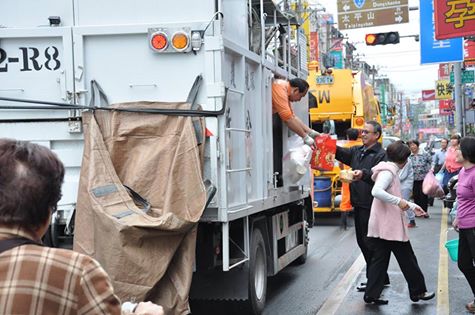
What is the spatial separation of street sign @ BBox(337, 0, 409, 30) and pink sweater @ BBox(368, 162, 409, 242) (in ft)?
39.3

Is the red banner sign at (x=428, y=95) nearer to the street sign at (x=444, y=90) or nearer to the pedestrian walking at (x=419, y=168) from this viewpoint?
the street sign at (x=444, y=90)

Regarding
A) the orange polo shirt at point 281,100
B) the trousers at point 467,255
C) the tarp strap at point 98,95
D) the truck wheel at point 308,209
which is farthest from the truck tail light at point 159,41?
the truck wheel at point 308,209

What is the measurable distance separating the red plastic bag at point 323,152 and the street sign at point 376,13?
11103 millimetres

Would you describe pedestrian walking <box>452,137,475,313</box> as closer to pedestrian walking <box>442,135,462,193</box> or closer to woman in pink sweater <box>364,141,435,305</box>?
woman in pink sweater <box>364,141,435,305</box>

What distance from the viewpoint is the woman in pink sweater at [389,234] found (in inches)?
254

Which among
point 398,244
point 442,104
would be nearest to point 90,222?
point 398,244

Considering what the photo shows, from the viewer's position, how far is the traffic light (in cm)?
1773

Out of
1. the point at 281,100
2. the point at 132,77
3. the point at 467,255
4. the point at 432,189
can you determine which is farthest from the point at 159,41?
the point at 432,189

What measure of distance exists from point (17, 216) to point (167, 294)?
285 cm

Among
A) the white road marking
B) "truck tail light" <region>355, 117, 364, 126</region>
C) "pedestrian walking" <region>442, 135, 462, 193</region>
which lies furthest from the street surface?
"truck tail light" <region>355, 117, 364, 126</region>

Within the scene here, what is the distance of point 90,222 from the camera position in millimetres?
4574

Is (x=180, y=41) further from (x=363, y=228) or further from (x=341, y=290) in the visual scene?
(x=341, y=290)

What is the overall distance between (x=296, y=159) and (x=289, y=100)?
68cm

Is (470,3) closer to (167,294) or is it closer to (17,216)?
(167,294)
